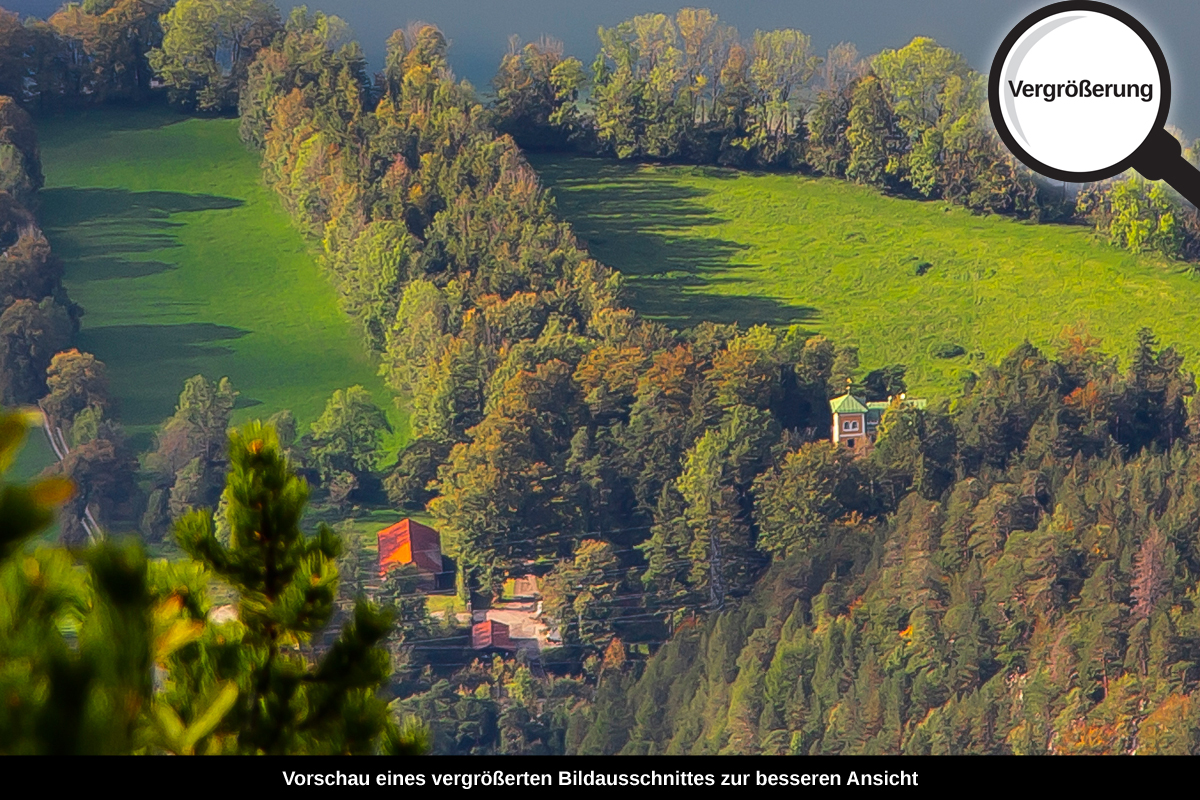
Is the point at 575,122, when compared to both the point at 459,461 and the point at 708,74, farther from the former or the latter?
the point at 459,461

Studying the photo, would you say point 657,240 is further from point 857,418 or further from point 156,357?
point 156,357

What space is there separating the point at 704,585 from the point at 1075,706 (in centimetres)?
1877

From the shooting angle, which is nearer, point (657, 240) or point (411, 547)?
point (411, 547)

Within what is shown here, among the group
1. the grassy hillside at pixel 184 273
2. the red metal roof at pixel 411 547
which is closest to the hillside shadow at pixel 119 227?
the grassy hillside at pixel 184 273

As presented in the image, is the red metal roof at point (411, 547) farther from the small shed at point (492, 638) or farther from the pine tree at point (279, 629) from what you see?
the pine tree at point (279, 629)

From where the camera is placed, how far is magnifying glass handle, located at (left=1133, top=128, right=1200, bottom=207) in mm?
4203

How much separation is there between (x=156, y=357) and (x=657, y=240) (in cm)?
2840

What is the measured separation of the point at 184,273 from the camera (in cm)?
9981

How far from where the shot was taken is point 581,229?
10694 centimetres

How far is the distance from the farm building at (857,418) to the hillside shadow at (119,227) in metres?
35.4

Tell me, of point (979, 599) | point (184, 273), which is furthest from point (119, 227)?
point (979, 599)

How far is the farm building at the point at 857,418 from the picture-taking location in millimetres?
93188

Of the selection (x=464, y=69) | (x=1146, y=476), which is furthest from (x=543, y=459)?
(x=464, y=69)
